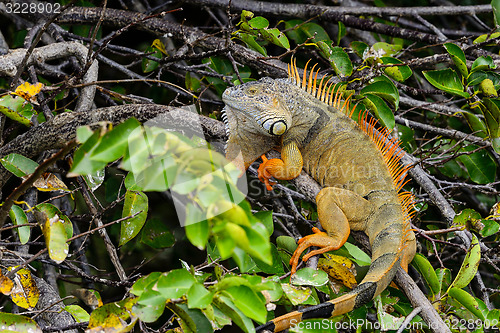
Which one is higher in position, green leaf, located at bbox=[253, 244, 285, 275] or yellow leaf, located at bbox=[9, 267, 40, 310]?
yellow leaf, located at bbox=[9, 267, 40, 310]

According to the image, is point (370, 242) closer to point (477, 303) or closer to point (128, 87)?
point (477, 303)

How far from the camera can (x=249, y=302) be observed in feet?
5.98

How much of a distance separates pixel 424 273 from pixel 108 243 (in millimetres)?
1951

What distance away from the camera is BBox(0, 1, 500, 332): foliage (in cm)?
157

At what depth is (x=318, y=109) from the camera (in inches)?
146

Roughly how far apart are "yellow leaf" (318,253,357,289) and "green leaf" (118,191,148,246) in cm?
122

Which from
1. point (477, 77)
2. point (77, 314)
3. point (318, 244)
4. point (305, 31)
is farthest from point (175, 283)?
point (305, 31)

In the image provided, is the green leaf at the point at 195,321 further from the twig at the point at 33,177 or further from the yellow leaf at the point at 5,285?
the yellow leaf at the point at 5,285

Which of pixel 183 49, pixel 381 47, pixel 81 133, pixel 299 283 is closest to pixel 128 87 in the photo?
pixel 183 49

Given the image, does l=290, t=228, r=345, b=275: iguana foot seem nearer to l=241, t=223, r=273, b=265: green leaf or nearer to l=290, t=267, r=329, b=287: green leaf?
l=290, t=267, r=329, b=287: green leaf

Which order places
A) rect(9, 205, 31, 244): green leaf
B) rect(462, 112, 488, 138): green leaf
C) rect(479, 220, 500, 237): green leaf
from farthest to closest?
rect(462, 112, 488, 138): green leaf → rect(479, 220, 500, 237): green leaf → rect(9, 205, 31, 244): green leaf

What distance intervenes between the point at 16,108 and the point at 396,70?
2.63 meters

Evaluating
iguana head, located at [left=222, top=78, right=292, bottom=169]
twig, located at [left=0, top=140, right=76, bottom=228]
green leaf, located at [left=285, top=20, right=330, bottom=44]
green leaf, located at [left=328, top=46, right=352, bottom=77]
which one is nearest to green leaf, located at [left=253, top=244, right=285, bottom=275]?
iguana head, located at [left=222, top=78, right=292, bottom=169]

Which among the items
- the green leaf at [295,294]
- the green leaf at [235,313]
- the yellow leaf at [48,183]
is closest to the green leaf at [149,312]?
the green leaf at [235,313]
